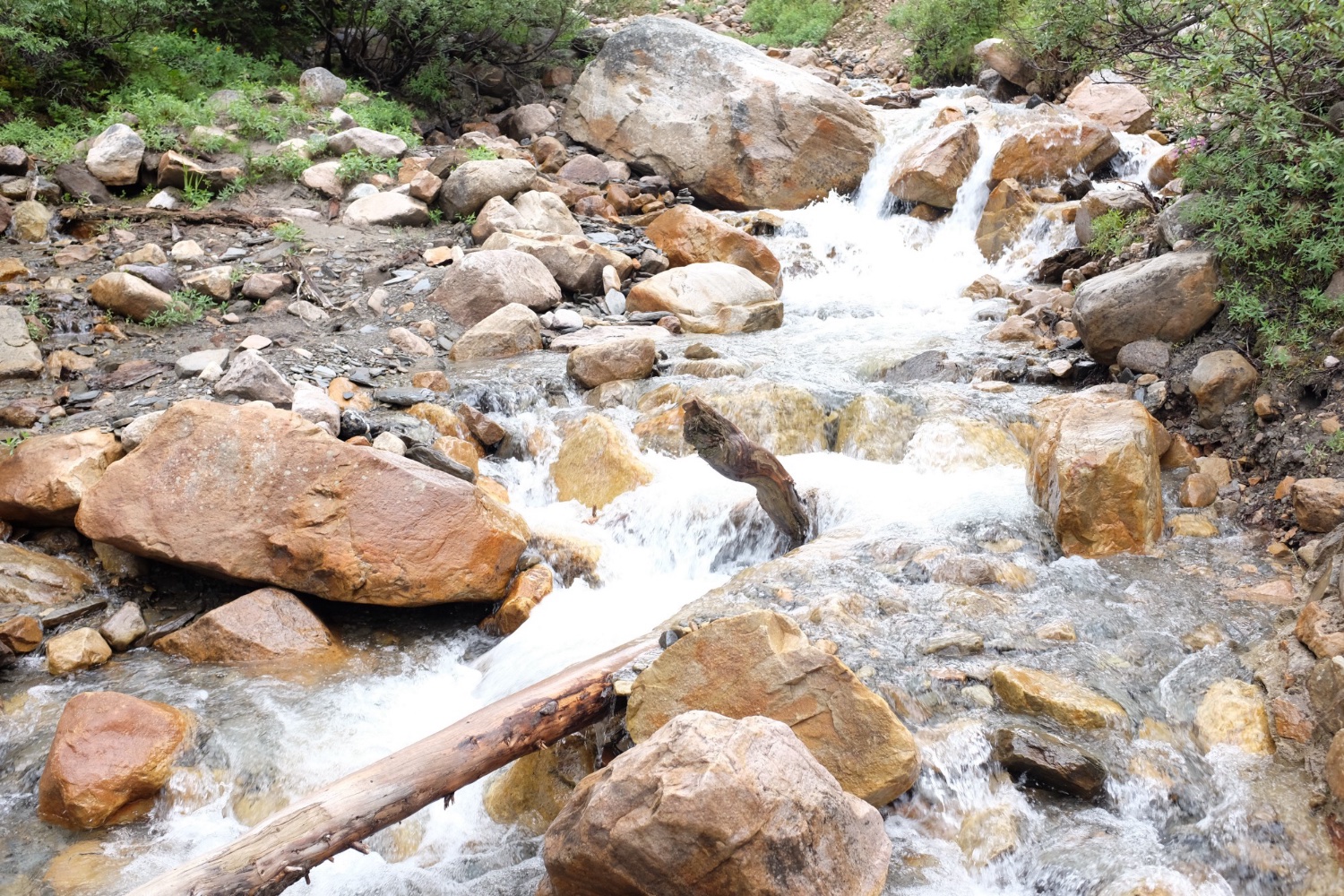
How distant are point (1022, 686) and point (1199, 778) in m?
0.60

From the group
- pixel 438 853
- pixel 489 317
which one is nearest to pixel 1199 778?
pixel 438 853

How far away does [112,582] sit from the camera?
4.57 metres

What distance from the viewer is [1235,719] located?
3150 millimetres

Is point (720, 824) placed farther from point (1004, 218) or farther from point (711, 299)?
point (1004, 218)

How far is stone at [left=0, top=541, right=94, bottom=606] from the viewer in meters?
4.31

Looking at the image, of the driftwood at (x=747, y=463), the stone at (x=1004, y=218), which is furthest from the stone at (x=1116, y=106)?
the driftwood at (x=747, y=463)

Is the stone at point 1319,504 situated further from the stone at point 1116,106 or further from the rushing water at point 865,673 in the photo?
the stone at point 1116,106

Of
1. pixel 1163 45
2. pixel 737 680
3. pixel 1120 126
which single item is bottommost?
pixel 737 680

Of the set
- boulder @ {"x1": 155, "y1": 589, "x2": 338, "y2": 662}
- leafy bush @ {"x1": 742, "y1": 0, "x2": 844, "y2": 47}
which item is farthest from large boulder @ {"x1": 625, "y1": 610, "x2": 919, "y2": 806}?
leafy bush @ {"x1": 742, "y1": 0, "x2": 844, "y2": 47}

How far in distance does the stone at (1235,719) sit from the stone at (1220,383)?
227cm

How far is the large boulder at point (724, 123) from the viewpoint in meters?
11.7

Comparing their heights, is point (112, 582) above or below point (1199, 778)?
below

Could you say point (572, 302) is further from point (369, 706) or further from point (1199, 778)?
point (1199, 778)

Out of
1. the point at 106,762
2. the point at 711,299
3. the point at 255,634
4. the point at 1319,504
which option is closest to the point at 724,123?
the point at 711,299
